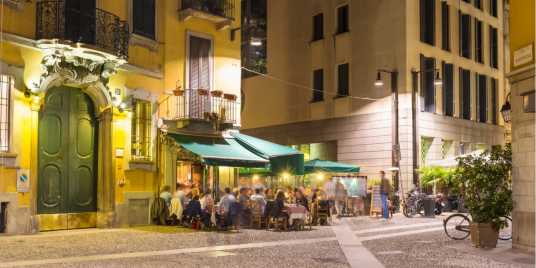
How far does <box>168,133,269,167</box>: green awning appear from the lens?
1988 cm

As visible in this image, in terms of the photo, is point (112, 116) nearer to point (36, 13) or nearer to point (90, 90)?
point (90, 90)

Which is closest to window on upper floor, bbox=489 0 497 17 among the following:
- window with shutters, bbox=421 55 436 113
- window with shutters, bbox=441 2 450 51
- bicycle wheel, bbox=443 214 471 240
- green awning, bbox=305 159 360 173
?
window with shutters, bbox=441 2 450 51

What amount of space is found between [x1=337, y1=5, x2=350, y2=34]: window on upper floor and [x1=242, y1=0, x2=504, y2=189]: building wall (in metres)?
0.28

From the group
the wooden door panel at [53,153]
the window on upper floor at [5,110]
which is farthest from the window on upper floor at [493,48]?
the window on upper floor at [5,110]

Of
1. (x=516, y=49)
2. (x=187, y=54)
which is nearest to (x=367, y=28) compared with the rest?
(x=187, y=54)

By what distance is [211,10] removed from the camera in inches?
899

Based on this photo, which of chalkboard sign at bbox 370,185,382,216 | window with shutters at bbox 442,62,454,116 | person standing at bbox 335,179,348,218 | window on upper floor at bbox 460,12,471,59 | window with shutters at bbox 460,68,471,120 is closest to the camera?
chalkboard sign at bbox 370,185,382,216

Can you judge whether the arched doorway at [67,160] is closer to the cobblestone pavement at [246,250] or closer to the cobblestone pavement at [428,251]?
the cobblestone pavement at [246,250]

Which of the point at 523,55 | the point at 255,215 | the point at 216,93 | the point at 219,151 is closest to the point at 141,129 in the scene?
the point at 219,151

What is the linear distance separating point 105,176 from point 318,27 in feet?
62.2

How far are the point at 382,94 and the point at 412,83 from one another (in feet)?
5.06

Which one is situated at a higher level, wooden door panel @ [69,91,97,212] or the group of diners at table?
wooden door panel @ [69,91,97,212]

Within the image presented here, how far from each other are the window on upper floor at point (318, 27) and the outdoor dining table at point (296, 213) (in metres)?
17.0

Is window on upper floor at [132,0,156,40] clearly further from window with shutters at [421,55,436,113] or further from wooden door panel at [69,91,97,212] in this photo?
window with shutters at [421,55,436,113]
